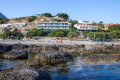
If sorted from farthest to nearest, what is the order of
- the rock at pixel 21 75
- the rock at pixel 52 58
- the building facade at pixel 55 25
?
1. the building facade at pixel 55 25
2. the rock at pixel 52 58
3. the rock at pixel 21 75

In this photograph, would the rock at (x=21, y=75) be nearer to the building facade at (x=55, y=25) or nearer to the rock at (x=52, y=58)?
the rock at (x=52, y=58)

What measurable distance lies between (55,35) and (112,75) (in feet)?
216

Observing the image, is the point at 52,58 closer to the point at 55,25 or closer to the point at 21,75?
the point at 21,75

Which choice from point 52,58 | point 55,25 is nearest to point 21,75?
point 52,58

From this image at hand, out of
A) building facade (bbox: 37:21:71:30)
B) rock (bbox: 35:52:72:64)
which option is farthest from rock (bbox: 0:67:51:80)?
building facade (bbox: 37:21:71:30)

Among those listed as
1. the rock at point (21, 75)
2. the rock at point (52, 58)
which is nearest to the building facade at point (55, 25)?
Answer: the rock at point (52, 58)

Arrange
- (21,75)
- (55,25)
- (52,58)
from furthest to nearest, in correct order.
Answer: (55,25), (52,58), (21,75)

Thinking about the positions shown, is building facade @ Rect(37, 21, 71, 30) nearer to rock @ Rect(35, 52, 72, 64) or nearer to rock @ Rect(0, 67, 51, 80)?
rock @ Rect(35, 52, 72, 64)

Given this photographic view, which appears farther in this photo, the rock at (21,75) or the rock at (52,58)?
the rock at (52,58)

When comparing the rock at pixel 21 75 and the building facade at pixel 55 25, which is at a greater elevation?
the building facade at pixel 55 25

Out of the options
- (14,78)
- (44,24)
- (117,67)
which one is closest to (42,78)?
(14,78)

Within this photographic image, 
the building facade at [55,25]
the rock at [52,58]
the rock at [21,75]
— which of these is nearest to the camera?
the rock at [21,75]

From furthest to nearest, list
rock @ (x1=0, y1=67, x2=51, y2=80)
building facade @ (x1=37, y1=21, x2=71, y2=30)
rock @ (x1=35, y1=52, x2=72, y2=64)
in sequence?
1. building facade @ (x1=37, y1=21, x2=71, y2=30)
2. rock @ (x1=35, y1=52, x2=72, y2=64)
3. rock @ (x1=0, y1=67, x2=51, y2=80)

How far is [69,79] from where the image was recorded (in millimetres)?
14477
